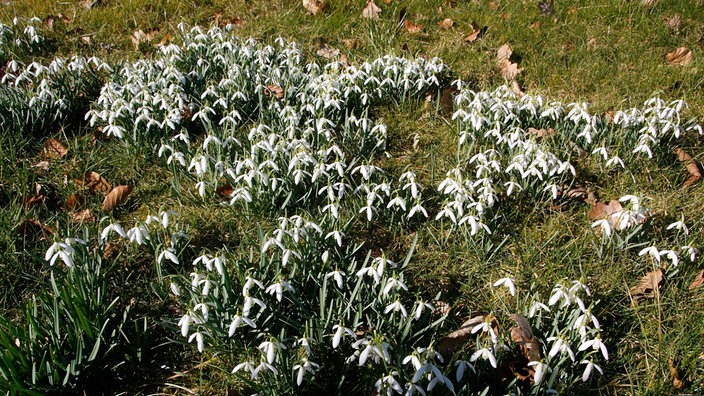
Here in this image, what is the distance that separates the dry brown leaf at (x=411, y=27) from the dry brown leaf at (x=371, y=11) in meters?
0.22

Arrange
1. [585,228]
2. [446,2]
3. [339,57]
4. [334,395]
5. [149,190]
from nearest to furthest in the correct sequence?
1. [334,395]
2. [585,228]
3. [149,190]
4. [339,57]
5. [446,2]

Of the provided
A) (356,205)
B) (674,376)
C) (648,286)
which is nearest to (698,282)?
(648,286)

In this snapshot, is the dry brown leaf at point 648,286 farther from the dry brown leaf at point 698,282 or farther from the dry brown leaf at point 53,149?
the dry brown leaf at point 53,149

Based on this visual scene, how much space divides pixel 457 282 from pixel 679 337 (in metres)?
0.81

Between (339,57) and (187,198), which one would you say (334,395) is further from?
(339,57)

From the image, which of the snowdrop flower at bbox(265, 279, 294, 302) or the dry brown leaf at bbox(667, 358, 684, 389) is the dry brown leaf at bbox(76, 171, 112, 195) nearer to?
the snowdrop flower at bbox(265, 279, 294, 302)

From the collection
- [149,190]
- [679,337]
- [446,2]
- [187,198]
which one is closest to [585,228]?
[679,337]

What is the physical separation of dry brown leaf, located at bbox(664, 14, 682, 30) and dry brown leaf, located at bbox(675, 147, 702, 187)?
5.24 feet

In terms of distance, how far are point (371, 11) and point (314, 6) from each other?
1.46 ft

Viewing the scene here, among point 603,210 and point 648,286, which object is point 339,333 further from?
point 603,210

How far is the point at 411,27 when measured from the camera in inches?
174

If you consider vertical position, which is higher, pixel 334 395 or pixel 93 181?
pixel 93 181

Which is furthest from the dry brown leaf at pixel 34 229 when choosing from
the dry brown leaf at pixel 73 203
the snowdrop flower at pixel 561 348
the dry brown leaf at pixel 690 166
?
the dry brown leaf at pixel 690 166

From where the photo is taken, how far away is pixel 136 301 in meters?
2.28
